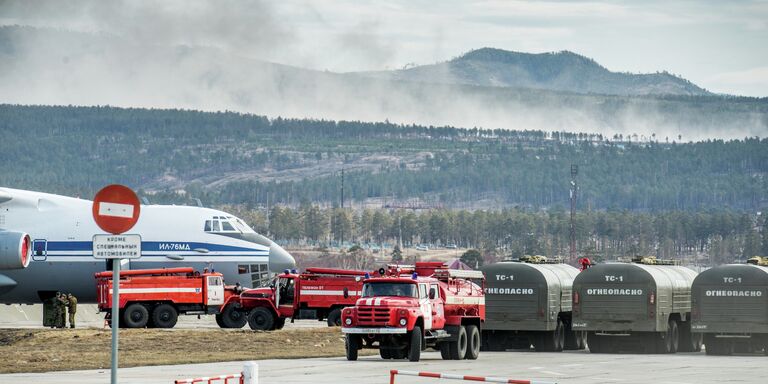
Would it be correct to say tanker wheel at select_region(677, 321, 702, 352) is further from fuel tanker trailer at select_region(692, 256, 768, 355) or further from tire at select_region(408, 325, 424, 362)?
tire at select_region(408, 325, 424, 362)

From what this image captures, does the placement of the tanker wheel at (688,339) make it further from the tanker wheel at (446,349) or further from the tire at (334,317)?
the tanker wheel at (446,349)

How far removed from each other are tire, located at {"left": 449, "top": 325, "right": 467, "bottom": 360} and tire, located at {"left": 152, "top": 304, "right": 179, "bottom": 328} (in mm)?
17452

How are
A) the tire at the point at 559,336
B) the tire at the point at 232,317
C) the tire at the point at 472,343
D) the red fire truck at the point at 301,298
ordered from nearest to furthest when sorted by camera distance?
the tire at the point at 472,343, the tire at the point at 559,336, the red fire truck at the point at 301,298, the tire at the point at 232,317

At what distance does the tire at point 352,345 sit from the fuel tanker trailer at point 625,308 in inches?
483

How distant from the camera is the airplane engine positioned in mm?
52094

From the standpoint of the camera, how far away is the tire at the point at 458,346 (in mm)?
48344

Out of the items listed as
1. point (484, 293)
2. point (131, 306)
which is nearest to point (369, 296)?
point (484, 293)

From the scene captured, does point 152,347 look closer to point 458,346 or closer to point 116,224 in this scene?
point 458,346

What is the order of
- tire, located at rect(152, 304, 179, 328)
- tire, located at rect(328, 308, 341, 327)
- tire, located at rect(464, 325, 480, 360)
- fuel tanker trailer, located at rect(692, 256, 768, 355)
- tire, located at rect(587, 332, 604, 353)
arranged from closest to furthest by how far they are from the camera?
tire, located at rect(464, 325, 480, 360) < fuel tanker trailer, located at rect(692, 256, 768, 355) < tire, located at rect(587, 332, 604, 353) < tire, located at rect(152, 304, 179, 328) < tire, located at rect(328, 308, 341, 327)

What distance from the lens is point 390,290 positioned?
46625mm

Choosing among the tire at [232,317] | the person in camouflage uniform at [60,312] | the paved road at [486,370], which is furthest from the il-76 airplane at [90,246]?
the paved road at [486,370]

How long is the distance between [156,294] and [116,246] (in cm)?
3715

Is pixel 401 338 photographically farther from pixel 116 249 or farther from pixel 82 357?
pixel 116 249

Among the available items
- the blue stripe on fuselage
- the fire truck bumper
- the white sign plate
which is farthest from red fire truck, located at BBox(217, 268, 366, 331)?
the white sign plate
